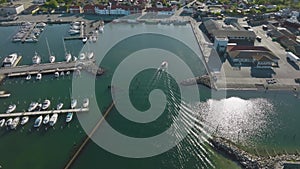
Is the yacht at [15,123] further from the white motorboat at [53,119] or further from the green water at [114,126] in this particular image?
the white motorboat at [53,119]

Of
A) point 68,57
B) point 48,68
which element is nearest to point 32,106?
point 48,68

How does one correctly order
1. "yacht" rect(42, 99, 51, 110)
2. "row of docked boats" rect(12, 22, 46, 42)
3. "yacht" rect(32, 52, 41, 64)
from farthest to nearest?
"row of docked boats" rect(12, 22, 46, 42), "yacht" rect(32, 52, 41, 64), "yacht" rect(42, 99, 51, 110)

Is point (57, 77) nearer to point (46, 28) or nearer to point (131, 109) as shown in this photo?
point (131, 109)

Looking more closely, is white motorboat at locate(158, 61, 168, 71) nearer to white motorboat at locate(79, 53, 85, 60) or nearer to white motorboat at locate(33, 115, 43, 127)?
white motorboat at locate(79, 53, 85, 60)

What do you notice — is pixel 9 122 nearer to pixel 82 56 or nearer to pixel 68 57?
pixel 68 57

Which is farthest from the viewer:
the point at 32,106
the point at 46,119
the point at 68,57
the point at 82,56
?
the point at 82,56

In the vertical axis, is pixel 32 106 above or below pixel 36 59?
below

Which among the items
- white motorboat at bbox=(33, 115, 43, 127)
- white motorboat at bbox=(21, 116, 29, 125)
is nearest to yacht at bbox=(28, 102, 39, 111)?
white motorboat at bbox=(21, 116, 29, 125)

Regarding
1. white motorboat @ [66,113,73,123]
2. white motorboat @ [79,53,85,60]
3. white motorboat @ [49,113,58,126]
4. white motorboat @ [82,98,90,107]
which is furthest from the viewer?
white motorboat @ [79,53,85,60]

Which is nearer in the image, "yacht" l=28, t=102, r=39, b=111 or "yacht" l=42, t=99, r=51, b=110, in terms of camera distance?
"yacht" l=28, t=102, r=39, b=111
